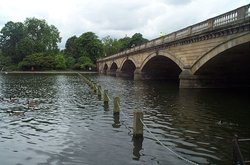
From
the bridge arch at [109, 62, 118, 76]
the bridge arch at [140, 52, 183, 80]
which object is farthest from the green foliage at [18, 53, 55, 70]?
the bridge arch at [140, 52, 183, 80]

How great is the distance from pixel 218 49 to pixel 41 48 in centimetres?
9848

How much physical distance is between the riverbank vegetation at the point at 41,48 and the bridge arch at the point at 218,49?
77767 mm

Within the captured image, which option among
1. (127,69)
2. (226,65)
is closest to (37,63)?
(127,69)

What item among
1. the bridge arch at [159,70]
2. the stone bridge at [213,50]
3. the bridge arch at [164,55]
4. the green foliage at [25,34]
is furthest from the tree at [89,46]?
the stone bridge at [213,50]

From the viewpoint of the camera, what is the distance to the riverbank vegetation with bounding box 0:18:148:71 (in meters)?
105

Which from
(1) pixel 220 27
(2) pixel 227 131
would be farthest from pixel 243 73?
(2) pixel 227 131

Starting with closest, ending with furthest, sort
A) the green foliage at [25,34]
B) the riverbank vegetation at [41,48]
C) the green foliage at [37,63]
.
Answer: the green foliage at [37,63] → the riverbank vegetation at [41,48] → the green foliage at [25,34]

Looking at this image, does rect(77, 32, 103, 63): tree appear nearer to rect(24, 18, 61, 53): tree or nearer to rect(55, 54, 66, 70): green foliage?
rect(24, 18, 61, 53): tree

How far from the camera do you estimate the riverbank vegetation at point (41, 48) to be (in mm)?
105312

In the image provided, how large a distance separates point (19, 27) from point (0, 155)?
124436mm

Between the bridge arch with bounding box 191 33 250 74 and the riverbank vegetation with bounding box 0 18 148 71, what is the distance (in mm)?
77767

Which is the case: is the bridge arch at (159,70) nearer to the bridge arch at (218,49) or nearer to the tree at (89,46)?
the bridge arch at (218,49)

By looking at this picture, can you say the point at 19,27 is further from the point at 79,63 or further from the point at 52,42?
the point at 79,63

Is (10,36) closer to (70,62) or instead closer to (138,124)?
(70,62)
